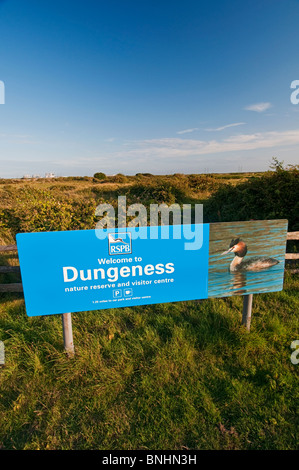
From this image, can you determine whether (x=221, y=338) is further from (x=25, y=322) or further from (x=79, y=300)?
(x=25, y=322)

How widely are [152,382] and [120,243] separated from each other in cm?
165

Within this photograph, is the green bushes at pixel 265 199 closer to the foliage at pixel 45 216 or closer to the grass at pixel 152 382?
the grass at pixel 152 382

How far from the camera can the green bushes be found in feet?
23.9

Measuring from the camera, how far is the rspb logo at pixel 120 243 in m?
2.77

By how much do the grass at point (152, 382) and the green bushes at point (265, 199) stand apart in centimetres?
455

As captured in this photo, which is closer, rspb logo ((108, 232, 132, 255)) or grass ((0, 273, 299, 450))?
grass ((0, 273, 299, 450))

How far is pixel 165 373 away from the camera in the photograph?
271cm

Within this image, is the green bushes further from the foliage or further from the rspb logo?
the rspb logo

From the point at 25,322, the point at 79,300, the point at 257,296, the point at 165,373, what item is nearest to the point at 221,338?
the point at 165,373

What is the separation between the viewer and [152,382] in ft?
8.63

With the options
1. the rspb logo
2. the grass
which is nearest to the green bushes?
the grass

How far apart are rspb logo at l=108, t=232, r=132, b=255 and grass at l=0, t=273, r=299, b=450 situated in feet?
4.32

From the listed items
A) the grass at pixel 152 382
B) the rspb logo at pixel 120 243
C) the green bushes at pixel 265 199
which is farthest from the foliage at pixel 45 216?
the green bushes at pixel 265 199

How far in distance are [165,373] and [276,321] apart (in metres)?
1.92
